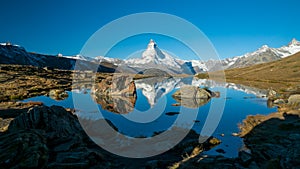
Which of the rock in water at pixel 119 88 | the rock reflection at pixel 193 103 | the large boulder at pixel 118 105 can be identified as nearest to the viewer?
the large boulder at pixel 118 105

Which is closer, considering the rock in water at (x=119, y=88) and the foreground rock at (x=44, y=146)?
the foreground rock at (x=44, y=146)

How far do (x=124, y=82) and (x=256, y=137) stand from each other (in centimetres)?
4722

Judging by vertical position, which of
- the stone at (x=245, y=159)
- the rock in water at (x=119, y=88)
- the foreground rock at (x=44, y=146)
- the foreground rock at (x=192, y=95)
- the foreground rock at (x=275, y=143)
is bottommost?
the stone at (x=245, y=159)

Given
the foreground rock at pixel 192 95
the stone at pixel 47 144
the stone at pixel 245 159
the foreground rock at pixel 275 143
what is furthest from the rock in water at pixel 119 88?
the stone at pixel 245 159

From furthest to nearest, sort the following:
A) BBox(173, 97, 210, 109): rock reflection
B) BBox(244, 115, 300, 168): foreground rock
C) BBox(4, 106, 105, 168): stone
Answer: BBox(173, 97, 210, 109): rock reflection → BBox(244, 115, 300, 168): foreground rock → BBox(4, 106, 105, 168): stone

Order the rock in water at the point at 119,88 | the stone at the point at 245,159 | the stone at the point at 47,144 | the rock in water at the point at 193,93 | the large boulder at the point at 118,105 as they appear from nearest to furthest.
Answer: the stone at the point at 47,144 → the stone at the point at 245,159 → the large boulder at the point at 118,105 → the rock in water at the point at 193,93 → the rock in water at the point at 119,88

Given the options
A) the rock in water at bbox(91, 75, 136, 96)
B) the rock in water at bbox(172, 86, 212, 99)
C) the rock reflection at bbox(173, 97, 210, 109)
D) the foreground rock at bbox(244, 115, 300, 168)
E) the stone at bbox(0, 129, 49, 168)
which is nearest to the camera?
the stone at bbox(0, 129, 49, 168)

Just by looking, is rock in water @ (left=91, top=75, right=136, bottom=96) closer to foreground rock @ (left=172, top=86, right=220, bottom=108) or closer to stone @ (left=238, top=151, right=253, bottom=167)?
foreground rock @ (left=172, top=86, right=220, bottom=108)

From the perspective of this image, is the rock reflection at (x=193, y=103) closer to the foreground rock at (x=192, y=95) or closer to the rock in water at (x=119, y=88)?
the foreground rock at (x=192, y=95)

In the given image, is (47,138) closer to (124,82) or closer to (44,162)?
(44,162)

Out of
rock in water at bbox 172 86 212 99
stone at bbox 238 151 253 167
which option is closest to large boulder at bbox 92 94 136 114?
rock in water at bbox 172 86 212 99

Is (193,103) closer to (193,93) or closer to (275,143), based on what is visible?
(193,93)

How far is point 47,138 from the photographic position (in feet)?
54.6

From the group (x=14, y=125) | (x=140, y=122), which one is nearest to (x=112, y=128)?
(x=140, y=122)
